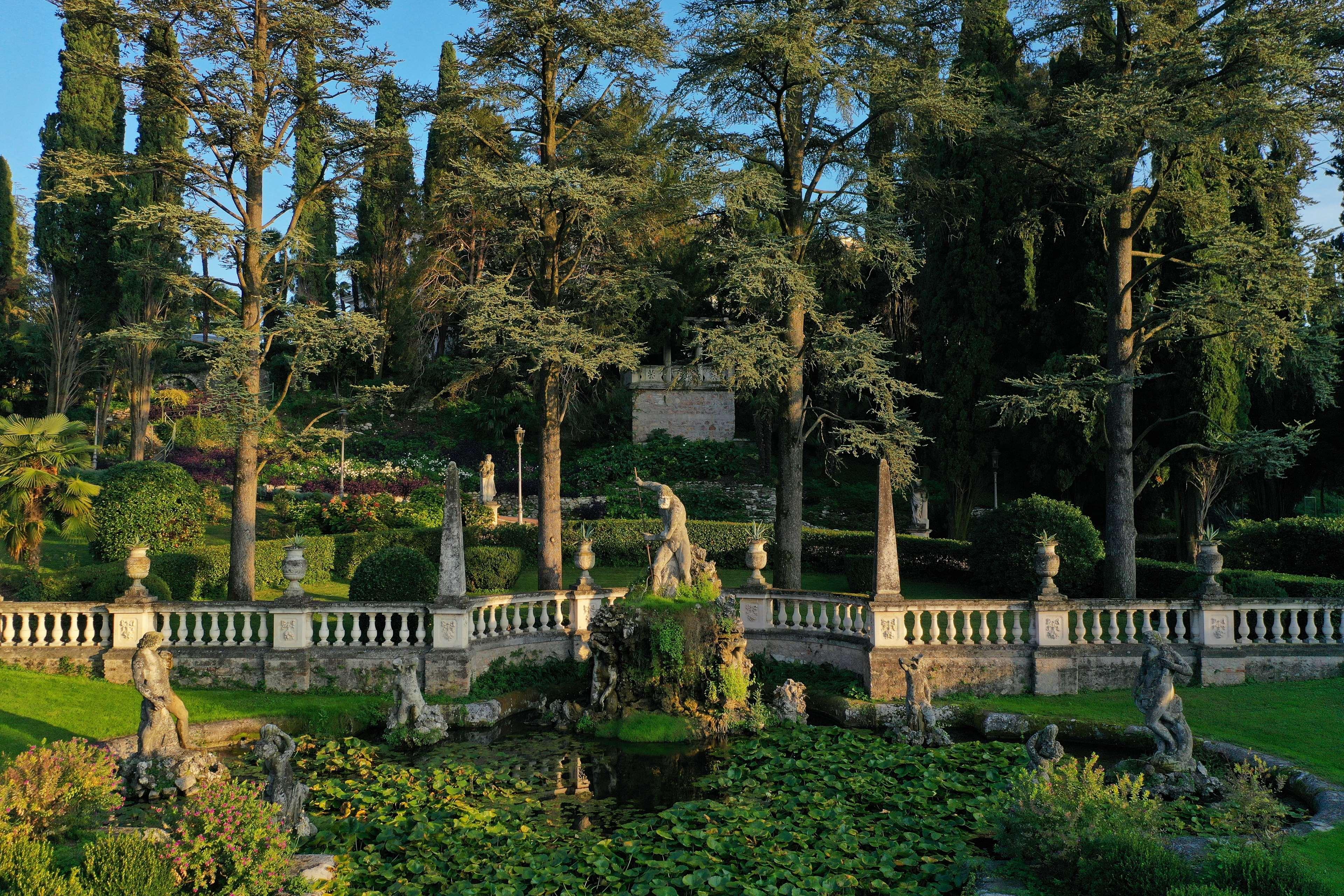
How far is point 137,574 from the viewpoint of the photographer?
1322 cm

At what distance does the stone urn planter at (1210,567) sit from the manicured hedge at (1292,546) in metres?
3.78

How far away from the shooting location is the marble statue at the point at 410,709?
1177cm

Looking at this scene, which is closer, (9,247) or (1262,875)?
(1262,875)

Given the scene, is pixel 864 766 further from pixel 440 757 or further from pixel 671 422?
pixel 671 422

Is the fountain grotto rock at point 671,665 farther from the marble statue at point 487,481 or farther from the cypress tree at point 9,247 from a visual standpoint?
the cypress tree at point 9,247

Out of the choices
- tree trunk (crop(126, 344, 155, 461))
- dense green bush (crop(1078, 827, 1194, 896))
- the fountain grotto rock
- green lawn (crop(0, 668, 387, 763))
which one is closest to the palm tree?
green lawn (crop(0, 668, 387, 763))

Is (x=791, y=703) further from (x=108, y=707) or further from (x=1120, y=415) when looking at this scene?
(x=108, y=707)

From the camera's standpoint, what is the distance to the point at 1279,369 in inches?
773

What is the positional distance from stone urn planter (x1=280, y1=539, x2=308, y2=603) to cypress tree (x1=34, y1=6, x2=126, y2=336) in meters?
22.5

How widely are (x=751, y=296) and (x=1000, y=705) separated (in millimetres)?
7694

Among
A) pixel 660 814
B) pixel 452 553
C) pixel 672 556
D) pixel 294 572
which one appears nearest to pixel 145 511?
pixel 294 572

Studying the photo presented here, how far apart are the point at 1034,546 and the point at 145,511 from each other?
17751 millimetres

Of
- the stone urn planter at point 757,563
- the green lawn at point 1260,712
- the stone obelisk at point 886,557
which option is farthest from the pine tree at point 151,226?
the green lawn at point 1260,712

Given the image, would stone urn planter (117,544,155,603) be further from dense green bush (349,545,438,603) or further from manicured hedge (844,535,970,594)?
manicured hedge (844,535,970,594)
